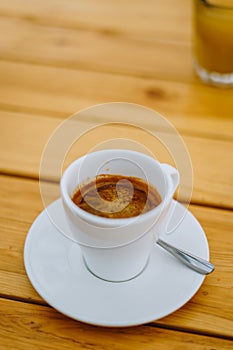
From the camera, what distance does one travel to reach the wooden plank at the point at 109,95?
1.03 meters

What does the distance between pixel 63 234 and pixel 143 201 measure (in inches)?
4.7

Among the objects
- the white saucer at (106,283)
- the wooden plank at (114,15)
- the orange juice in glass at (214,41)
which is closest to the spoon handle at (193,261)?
the white saucer at (106,283)

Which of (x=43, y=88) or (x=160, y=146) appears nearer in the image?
(x=160, y=146)

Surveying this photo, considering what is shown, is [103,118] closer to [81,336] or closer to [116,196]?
[116,196]

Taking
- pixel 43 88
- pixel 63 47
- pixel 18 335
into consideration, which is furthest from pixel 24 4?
pixel 18 335

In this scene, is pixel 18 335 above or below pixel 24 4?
below

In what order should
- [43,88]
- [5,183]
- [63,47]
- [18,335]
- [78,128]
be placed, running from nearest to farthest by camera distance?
[18,335], [5,183], [78,128], [43,88], [63,47]

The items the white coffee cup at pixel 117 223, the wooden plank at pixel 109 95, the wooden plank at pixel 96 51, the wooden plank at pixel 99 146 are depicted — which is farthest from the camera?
the wooden plank at pixel 96 51

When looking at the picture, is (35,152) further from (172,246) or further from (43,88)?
(172,246)

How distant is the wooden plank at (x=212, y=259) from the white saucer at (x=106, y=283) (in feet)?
0.08

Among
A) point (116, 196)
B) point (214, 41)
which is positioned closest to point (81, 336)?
point (116, 196)

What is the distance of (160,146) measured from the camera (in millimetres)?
946

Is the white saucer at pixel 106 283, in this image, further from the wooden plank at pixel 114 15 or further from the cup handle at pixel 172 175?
the wooden plank at pixel 114 15

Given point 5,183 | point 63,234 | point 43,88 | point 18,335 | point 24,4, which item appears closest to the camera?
point 18,335
